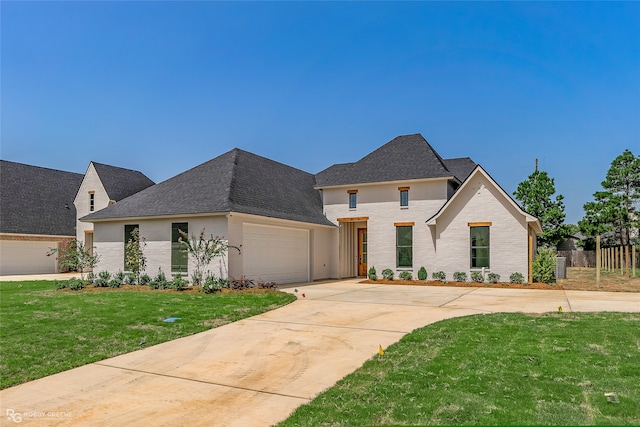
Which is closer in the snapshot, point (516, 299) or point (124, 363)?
point (124, 363)

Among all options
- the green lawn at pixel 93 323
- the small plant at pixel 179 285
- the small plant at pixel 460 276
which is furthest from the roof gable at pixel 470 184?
the small plant at pixel 179 285

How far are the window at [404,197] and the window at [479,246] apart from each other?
11.8 ft

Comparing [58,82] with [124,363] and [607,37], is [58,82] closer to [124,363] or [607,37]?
[124,363]

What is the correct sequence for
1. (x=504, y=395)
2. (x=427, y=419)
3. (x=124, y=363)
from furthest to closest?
(x=124, y=363)
(x=504, y=395)
(x=427, y=419)

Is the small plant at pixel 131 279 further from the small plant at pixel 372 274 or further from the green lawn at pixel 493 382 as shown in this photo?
the green lawn at pixel 493 382

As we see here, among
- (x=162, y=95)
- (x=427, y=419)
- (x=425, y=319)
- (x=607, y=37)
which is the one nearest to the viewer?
(x=427, y=419)

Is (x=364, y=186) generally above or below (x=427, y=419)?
above

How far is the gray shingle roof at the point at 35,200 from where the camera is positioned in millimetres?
27922

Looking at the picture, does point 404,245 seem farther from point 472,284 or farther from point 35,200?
point 35,200

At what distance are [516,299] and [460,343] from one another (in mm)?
7833

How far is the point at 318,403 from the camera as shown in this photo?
15.3ft

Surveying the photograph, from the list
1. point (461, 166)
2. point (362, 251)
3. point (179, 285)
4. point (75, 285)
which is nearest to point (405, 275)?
point (362, 251)

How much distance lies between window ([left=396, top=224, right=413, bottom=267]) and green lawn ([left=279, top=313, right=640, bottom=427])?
14259 millimetres

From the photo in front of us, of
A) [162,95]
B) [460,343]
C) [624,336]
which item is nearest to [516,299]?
[624,336]
